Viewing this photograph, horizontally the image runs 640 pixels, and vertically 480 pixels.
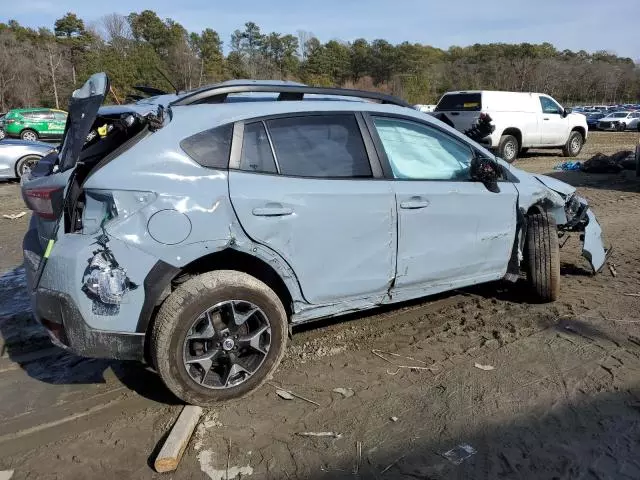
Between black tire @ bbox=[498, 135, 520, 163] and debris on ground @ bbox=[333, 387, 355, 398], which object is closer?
debris on ground @ bbox=[333, 387, 355, 398]

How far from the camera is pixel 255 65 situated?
209ft

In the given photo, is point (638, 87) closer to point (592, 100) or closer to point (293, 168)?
point (592, 100)

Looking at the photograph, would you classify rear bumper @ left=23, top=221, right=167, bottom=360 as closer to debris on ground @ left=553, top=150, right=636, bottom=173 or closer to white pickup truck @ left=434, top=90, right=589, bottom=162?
white pickup truck @ left=434, top=90, right=589, bottom=162

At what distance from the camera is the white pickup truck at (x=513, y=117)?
14852 millimetres

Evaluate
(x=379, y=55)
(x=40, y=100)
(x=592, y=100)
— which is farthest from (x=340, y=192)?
(x=592, y=100)

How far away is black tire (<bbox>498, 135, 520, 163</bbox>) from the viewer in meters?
15.1

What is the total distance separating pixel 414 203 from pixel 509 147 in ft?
42.0

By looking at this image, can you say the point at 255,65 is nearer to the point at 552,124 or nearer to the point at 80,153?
the point at 552,124

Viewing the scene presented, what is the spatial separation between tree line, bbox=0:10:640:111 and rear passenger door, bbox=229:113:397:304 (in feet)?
115

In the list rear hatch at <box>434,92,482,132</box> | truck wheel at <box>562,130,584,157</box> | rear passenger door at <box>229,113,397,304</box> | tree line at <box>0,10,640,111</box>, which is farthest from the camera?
tree line at <box>0,10,640,111</box>

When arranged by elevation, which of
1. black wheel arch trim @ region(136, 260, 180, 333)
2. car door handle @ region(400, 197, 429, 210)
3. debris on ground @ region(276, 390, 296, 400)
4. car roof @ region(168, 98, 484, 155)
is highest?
car roof @ region(168, 98, 484, 155)

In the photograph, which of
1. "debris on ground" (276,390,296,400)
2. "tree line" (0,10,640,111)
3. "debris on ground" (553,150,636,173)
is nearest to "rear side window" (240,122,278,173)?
"debris on ground" (276,390,296,400)

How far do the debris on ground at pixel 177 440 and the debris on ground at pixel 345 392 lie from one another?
0.85m

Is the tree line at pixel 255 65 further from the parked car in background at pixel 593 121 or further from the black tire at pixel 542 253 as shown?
the black tire at pixel 542 253
